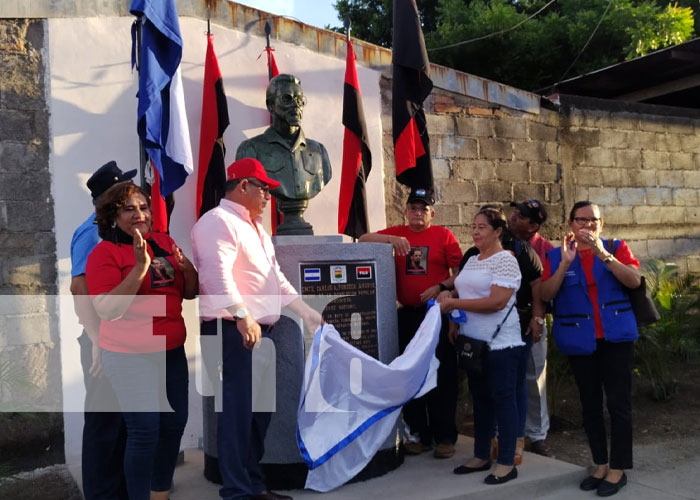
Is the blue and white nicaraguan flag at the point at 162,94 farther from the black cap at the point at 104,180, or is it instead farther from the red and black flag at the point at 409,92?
the red and black flag at the point at 409,92

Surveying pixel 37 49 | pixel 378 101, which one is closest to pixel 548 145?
pixel 378 101

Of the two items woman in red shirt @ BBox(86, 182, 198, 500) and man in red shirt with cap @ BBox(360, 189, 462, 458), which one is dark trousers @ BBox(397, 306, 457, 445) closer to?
man in red shirt with cap @ BBox(360, 189, 462, 458)

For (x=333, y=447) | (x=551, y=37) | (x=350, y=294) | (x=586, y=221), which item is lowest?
(x=333, y=447)

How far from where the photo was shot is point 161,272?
3.33m

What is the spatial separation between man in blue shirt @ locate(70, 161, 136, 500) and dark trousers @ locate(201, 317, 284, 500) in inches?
19.9

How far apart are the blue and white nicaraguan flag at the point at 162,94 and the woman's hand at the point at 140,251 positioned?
83.4 inches

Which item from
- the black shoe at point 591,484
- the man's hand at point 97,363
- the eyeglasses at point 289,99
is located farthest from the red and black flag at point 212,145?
the black shoe at point 591,484

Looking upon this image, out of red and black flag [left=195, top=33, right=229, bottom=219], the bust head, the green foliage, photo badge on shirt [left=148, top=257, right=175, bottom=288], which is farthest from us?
the green foliage

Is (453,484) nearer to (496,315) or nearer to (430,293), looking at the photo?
(496,315)

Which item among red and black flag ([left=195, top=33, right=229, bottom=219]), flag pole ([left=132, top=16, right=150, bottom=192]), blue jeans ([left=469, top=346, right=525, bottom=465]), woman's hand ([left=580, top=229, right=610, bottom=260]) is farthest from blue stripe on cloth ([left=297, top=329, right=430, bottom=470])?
red and black flag ([left=195, top=33, right=229, bottom=219])

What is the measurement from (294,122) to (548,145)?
3.92 m

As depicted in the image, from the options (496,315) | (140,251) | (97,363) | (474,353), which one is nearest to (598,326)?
(496,315)

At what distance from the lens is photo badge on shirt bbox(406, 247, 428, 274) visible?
4762 mm

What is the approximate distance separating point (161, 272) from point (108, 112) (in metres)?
2.63
